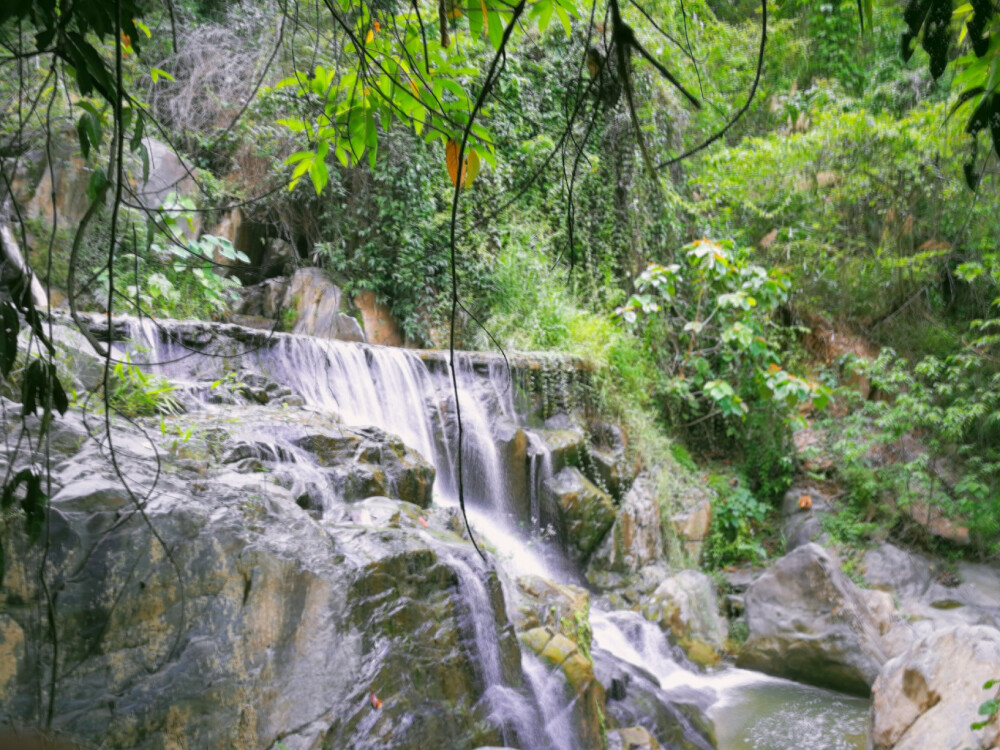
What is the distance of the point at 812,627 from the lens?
18.7ft

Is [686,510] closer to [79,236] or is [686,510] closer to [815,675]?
[815,675]

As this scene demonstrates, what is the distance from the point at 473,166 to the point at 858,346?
Result: 9413mm

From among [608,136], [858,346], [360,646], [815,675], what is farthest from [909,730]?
[608,136]

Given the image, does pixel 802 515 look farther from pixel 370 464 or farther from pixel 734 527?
pixel 370 464

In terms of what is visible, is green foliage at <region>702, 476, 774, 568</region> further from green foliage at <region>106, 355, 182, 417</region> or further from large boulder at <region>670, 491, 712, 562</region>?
green foliage at <region>106, 355, 182, 417</region>

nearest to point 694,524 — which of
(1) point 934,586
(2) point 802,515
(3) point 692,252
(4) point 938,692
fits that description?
(2) point 802,515

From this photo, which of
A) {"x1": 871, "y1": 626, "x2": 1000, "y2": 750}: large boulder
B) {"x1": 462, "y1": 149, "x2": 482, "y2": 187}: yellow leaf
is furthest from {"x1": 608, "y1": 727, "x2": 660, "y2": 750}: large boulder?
{"x1": 462, "y1": 149, "x2": 482, "y2": 187}: yellow leaf

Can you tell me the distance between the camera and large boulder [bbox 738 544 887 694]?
17.9ft

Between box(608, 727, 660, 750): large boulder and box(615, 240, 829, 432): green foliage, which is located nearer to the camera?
box(608, 727, 660, 750): large boulder

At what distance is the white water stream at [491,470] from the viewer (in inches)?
191

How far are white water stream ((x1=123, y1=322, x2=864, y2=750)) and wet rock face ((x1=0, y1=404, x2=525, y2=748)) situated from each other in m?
0.90

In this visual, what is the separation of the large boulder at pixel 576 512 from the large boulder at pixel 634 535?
13cm

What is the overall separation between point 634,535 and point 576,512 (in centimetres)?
86

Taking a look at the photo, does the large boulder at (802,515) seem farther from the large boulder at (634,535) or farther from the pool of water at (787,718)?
the pool of water at (787,718)
